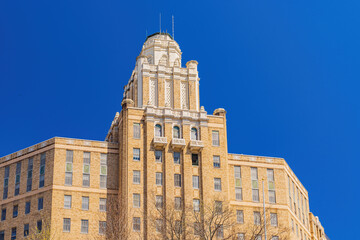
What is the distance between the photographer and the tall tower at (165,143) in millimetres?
106812

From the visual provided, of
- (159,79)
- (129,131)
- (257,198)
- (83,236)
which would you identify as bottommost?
(83,236)

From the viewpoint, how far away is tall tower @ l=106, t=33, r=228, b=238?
107m

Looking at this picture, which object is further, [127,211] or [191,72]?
[191,72]

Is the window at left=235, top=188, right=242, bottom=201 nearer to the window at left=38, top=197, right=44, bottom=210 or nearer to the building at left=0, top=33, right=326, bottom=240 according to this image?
the building at left=0, top=33, right=326, bottom=240

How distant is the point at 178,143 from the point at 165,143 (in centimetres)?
207

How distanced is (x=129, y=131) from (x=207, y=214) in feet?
54.8

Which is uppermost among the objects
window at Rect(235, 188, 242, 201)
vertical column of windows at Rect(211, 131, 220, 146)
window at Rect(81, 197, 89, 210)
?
vertical column of windows at Rect(211, 131, 220, 146)

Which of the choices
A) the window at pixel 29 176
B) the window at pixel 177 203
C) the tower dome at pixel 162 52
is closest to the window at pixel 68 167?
the window at pixel 29 176

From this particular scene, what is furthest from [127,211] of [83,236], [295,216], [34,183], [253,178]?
[295,216]

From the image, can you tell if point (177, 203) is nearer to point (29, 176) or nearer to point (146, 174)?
point (146, 174)

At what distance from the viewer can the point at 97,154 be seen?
362 ft

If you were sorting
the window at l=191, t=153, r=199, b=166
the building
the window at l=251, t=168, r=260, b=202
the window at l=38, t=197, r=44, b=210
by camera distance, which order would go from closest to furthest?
the building
the window at l=38, t=197, r=44, b=210
the window at l=191, t=153, r=199, b=166
the window at l=251, t=168, r=260, b=202

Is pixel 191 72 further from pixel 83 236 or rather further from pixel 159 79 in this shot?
pixel 83 236

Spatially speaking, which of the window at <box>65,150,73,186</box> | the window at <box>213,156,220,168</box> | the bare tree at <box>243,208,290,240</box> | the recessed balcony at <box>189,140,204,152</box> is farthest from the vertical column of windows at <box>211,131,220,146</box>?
the window at <box>65,150,73,186</box>
